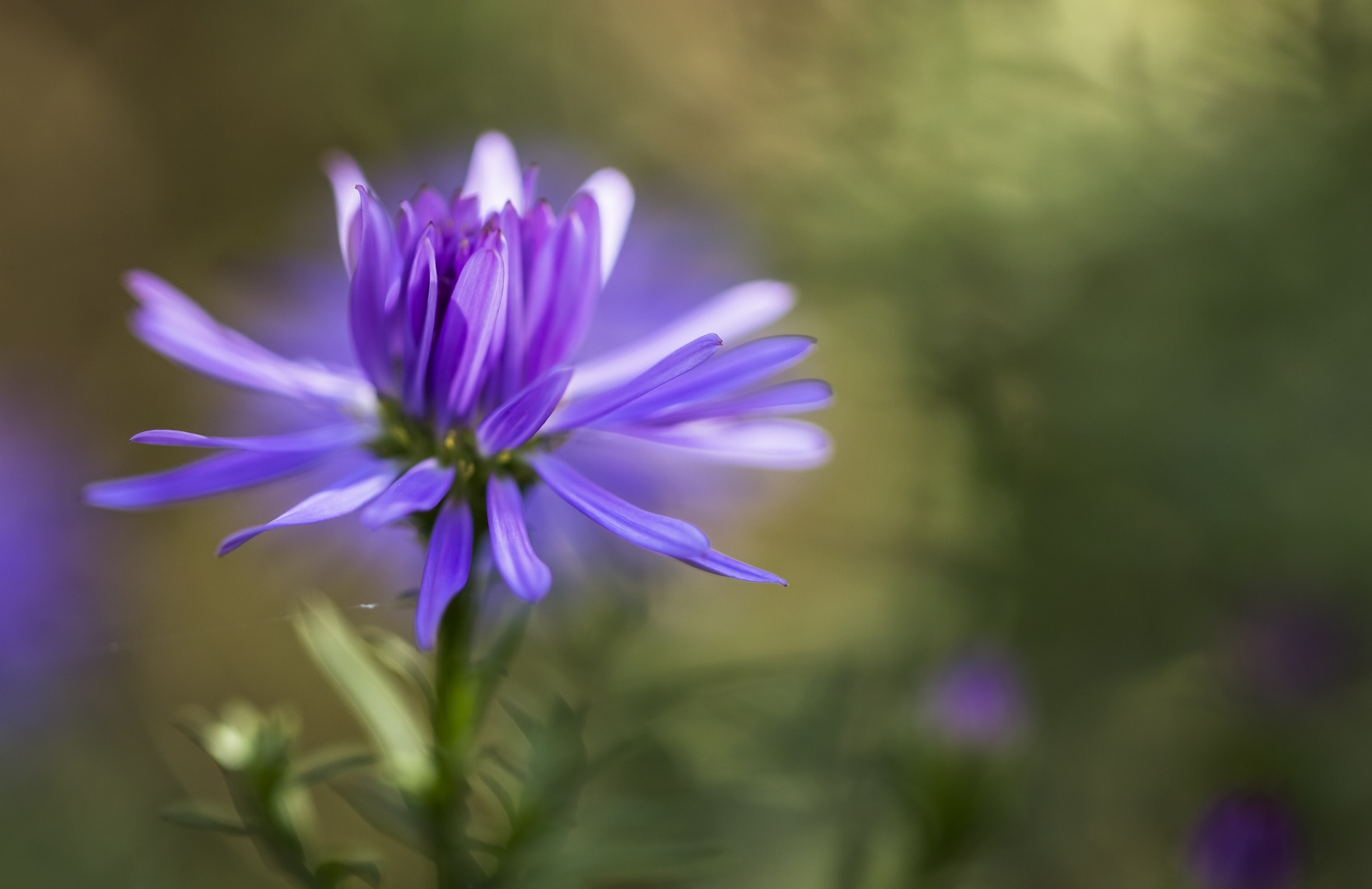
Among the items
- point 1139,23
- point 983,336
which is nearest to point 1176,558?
point 983,336

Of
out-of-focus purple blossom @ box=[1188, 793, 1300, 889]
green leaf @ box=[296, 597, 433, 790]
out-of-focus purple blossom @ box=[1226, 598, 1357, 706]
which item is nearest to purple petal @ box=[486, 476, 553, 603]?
green leaf @ box=[296, 597, 433, 790]

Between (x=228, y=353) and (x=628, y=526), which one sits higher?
(x=228, y=353)

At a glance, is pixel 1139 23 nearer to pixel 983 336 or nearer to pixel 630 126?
pixel 983 336

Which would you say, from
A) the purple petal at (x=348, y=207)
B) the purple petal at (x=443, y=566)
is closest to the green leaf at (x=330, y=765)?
the purple petal at (x=443, y=566)

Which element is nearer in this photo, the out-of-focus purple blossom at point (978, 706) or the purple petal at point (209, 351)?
the purple petal at point (209, 351)

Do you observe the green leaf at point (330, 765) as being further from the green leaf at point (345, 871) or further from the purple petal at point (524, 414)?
the purple petal at point (524, 414)

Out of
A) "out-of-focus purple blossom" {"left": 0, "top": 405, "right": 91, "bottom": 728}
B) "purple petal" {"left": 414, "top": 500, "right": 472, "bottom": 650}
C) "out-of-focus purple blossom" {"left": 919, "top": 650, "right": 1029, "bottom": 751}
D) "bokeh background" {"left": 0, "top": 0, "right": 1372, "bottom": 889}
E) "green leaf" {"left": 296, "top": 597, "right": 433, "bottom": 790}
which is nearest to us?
"purple petal" {"left": 414, "top": 500, "right": 472, "bottom": 650}

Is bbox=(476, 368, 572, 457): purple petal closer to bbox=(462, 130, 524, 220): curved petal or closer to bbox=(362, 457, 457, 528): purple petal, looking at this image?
bbox=(362, 457, 457, 528): purple petal
